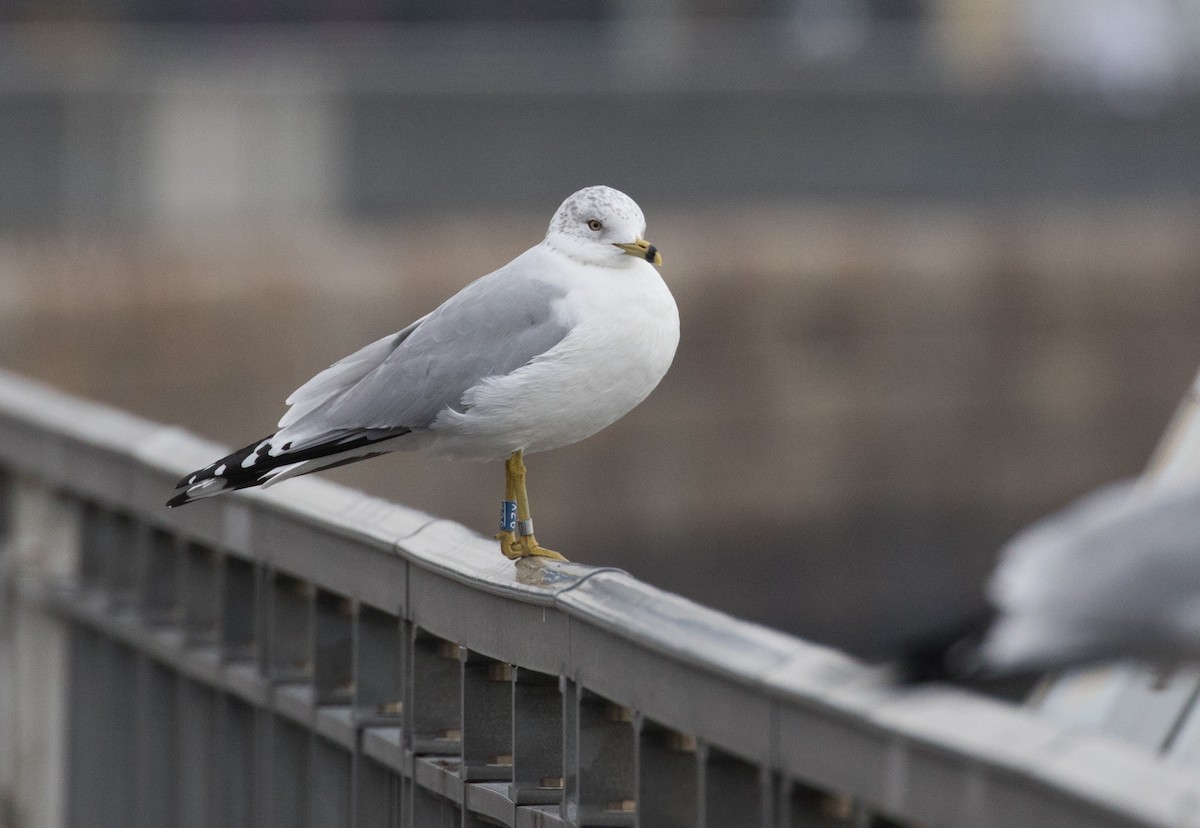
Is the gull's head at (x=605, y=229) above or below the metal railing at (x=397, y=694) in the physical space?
above

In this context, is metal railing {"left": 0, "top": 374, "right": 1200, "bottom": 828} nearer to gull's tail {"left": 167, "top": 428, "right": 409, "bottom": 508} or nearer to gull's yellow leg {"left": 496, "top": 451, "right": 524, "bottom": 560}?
gull's tail {"left": 167, "top": 428, "right": 409, "bottom": 508}

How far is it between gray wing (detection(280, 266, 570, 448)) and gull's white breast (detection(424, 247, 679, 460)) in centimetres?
4

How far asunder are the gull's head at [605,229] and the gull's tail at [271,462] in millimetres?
487

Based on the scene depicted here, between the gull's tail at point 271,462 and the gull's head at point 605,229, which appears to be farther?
the gull's head at point 605,229

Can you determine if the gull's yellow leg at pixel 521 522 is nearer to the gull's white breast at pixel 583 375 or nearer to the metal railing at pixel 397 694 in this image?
the gull's white breast at pixel 583 375

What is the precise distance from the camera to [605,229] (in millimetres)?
4156

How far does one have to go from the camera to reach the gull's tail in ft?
12.8

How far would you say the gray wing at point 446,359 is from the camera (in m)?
4.11

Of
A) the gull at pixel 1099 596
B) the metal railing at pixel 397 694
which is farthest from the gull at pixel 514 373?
the gull at pixel 1099 596

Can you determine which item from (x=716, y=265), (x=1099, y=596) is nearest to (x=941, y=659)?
(x=1099, y=596)

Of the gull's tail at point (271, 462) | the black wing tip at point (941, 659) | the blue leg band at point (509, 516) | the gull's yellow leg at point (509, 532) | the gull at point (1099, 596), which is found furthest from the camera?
the blue leg band at point (509, 516)

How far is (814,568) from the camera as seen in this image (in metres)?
13.5

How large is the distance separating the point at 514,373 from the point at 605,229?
0.34 m

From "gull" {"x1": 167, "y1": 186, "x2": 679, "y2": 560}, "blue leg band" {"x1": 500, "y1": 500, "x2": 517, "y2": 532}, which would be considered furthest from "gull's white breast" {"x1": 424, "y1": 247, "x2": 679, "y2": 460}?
"blue leg band" {"x1": 500, "y1": 500, "x2": 517, "y2": 532}
